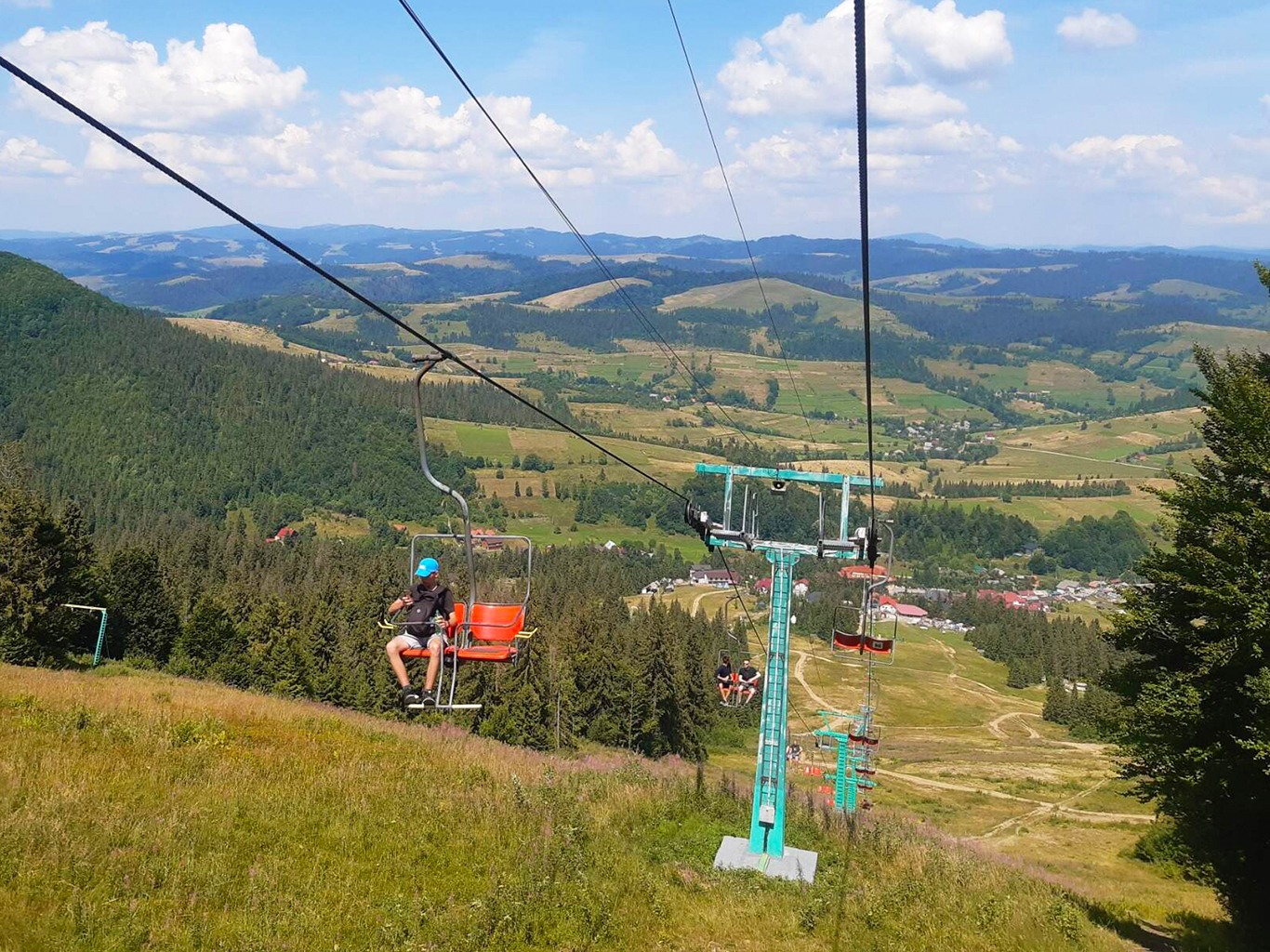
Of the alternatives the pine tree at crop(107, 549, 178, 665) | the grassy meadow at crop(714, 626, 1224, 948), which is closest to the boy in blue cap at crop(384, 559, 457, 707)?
the grassy meadow at crop(714, 626, 1224, 948)

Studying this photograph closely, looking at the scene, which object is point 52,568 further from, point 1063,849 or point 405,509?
point 405,509

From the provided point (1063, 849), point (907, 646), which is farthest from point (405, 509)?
point (1063, 849)

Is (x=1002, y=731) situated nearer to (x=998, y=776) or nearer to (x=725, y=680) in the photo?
(x=998, y=776)

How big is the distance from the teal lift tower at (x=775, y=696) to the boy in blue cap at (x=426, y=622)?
7581 millimetres

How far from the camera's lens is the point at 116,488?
Answer: 169m

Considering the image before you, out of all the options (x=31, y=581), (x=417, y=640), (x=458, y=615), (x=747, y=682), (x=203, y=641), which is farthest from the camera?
(x=203, y=641)

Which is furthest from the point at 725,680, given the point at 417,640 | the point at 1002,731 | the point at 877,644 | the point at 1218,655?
the point at 1002,731

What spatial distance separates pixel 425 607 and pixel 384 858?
4.03 m

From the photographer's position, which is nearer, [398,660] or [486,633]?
[398,660]

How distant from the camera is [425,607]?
12.9 metres

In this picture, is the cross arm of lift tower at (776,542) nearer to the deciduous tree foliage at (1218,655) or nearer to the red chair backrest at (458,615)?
the red chair backrest at (458,615)

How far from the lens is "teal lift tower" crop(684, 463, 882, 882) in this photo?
18.5 metres

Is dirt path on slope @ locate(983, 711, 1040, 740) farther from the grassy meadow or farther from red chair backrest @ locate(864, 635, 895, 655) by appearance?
A: red chair backrest @ locate(864, 635, 895, 655)

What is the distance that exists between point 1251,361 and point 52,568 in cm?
4996
